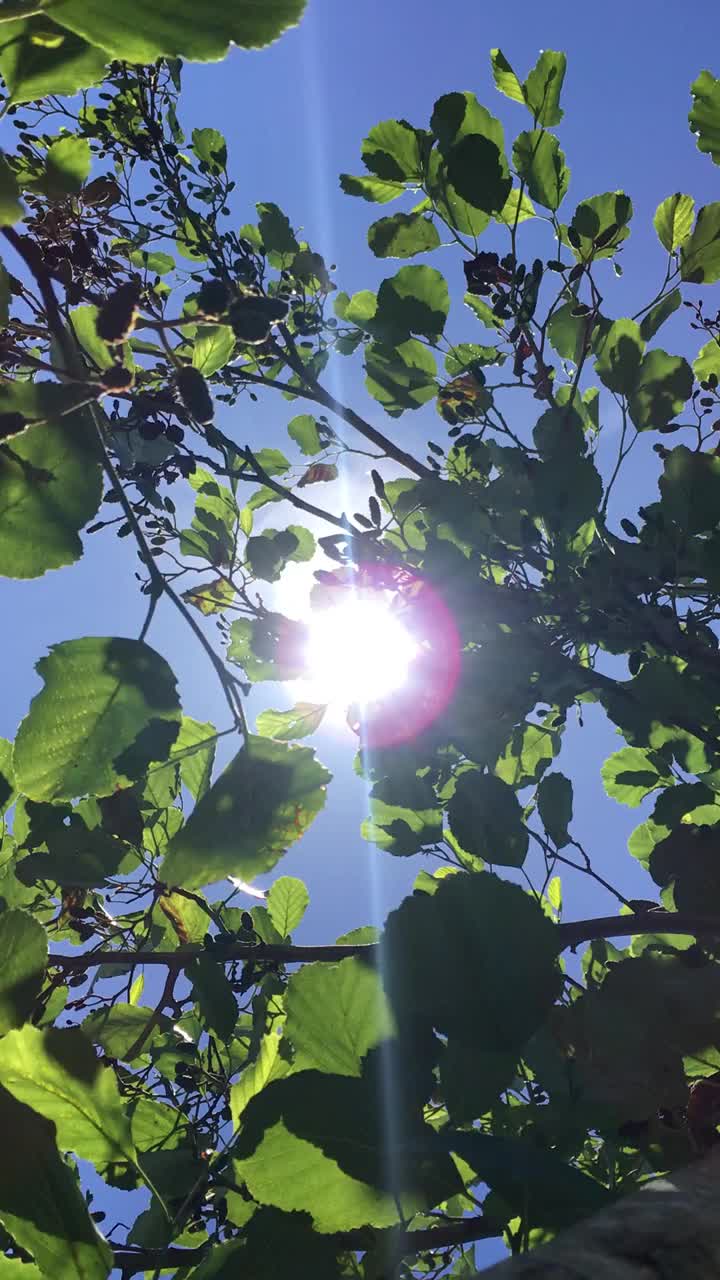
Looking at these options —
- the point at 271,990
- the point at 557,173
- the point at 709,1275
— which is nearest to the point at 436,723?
the point at 271,990

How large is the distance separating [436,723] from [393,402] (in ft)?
3.31

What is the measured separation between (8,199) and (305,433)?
7.00 ft

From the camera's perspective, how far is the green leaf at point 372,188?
7.19 feet

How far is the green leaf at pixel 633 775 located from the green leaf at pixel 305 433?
1495mm

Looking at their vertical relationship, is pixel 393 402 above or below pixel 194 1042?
above

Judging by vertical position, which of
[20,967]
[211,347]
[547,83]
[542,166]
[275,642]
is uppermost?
[547,83]

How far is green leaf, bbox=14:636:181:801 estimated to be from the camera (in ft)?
3.60

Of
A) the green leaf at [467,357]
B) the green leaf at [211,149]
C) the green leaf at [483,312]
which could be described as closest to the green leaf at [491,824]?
the green leaf at [467,357]

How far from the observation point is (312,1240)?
89 centimetres

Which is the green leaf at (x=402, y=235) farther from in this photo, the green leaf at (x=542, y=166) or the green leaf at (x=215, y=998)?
the green leaf at (x=215, y=998)

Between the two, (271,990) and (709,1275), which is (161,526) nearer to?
(271,990)

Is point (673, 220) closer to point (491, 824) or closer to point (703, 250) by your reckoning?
point (703, 250)

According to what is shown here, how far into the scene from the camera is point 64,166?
4.04 feet

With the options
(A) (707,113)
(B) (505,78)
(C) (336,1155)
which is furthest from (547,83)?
(C) (336,1155)
